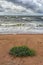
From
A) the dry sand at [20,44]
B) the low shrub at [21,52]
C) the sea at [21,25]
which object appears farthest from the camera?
the sea at [21,25]

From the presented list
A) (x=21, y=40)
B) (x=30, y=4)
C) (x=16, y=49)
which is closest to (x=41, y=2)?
(x=30, y=4)

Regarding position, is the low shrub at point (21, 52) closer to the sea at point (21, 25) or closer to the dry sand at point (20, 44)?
the dry sand at point (20, 44)

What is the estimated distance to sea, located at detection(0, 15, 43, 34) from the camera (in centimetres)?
1005

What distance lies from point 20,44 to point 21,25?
4.64 ft

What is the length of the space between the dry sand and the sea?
374mm

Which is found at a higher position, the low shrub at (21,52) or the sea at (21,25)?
the sea at (21,25)

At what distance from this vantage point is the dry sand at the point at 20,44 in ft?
23.7

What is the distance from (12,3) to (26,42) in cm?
175

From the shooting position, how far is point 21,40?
9266 millimetres

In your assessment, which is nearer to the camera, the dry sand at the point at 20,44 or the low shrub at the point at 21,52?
the dry sand at the point at 20,44

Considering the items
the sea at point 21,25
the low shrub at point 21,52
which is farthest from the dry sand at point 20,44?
the sea at point 21,25

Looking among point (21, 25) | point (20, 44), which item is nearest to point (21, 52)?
point (20, 44)

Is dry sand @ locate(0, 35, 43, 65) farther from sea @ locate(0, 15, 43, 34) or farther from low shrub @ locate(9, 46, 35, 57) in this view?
sea @ locate(0, 15, 43, 34)

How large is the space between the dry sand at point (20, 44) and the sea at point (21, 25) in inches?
14.7
